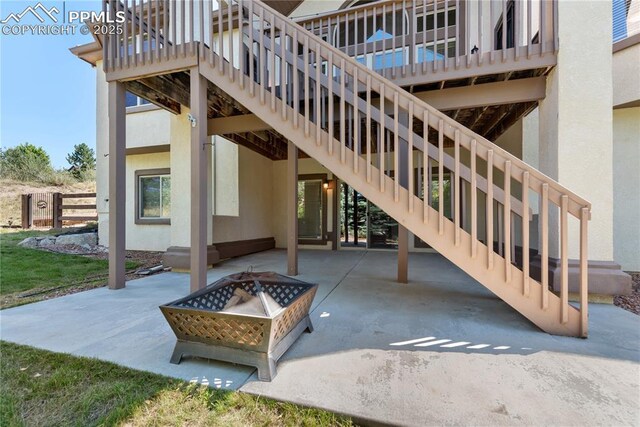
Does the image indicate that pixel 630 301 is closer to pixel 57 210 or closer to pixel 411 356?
pixel 411 356

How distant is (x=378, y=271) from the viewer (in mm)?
5012

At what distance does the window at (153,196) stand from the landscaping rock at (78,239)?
1665mm

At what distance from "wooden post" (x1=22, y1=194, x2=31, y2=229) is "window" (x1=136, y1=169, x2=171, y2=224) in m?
6.79

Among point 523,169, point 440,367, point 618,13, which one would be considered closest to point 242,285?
point 440,367

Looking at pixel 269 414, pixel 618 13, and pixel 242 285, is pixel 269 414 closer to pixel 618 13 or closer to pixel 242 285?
pixel 242 285

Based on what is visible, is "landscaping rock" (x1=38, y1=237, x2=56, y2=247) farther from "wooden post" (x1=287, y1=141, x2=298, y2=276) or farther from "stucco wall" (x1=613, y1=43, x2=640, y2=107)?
"stucco wall" (x1=613, y1=43, x2=640, y2=107)

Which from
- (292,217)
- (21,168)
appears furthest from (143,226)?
(21,168)

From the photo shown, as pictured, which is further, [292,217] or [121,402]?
[292,217]

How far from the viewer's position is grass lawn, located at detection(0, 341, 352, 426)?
4.64 feet

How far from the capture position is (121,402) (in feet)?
5.02

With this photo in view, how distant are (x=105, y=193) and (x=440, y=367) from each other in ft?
29.4

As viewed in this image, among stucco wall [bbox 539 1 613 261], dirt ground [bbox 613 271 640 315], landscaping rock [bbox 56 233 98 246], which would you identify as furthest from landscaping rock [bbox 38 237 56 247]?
dirt ground [bbox 613 271 640 315]

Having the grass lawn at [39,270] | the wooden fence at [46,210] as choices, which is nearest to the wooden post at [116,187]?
the grass lawn at [39,270]

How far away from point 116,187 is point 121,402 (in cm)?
315
